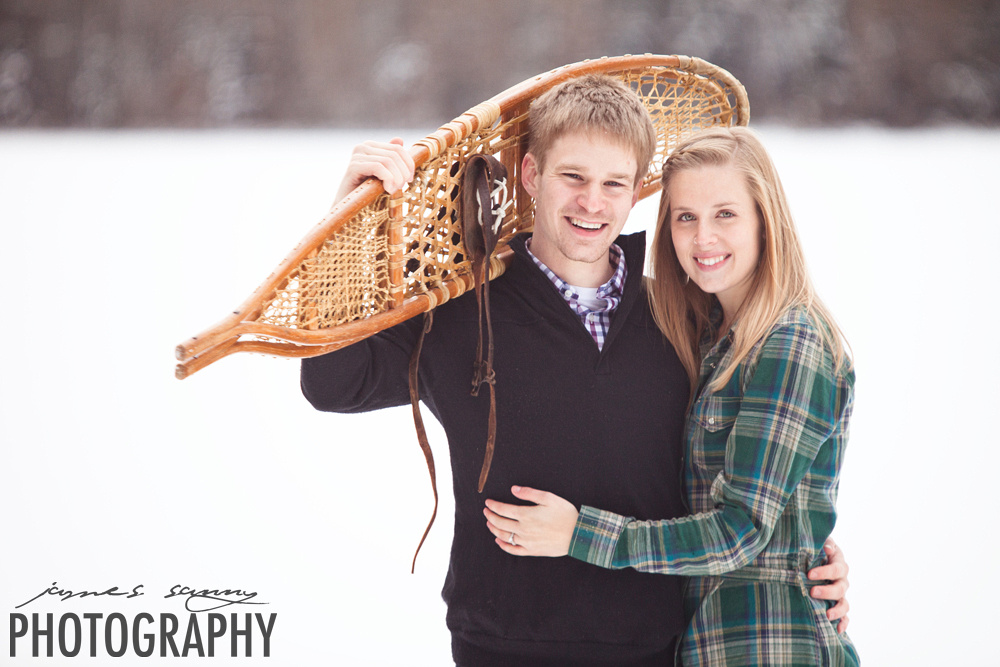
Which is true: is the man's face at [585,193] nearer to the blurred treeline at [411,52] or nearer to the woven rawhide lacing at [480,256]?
the woven rawhide lacing at [480,256]

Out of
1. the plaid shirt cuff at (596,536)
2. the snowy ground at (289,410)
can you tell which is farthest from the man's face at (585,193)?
the snowy ground at (289,410)

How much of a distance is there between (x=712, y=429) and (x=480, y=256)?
548 millimetres

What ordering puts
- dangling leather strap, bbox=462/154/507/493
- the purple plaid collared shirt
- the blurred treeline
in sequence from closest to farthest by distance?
dangling leather strap, bbox=462/154/507/493 → the purple plaid collared shirt → the blurred treeline

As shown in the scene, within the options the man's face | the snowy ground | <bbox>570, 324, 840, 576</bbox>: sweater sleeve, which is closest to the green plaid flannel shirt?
<bbox>570, 324, 840, 576</bbox>: sweater sleeve

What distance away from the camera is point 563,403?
1.65 meters

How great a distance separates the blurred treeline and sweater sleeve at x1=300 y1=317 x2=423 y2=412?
2.31 metres

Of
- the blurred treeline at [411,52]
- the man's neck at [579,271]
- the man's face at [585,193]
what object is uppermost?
the blurred treeline at [411,52]

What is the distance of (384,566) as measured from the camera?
328 centimetres

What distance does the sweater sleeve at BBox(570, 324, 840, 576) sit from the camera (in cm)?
146

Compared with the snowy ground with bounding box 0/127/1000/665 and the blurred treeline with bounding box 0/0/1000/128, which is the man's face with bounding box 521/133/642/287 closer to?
the snowy ground with bounding box 0/127/1000/665

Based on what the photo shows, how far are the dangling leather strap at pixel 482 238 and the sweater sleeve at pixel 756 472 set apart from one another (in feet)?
0.98

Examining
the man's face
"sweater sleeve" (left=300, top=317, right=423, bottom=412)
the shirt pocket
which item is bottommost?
the shirt pocket

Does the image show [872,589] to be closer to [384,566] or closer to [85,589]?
[384,566]

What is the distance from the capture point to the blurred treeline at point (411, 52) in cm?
371
